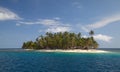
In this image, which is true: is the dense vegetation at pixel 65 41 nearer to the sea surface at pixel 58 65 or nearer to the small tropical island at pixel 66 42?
the small tropical island at pixel 66 42

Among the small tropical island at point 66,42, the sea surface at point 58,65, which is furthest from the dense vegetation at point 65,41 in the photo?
the sea surface at point 58,65

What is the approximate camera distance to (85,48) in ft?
516

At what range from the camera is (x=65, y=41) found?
149 m

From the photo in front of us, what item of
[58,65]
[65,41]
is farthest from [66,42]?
[58,65]

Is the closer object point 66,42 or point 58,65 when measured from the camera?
point 58,65

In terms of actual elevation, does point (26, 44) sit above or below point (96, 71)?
above

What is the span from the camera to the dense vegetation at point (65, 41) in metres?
150

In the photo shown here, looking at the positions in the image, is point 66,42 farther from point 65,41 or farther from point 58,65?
point 58,65

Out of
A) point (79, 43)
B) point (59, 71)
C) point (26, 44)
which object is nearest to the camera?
point (59, 71)

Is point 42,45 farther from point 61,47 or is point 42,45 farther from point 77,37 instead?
point 77,37

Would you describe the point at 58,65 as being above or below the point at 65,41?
below

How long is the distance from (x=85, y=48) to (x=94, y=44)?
8988 mm

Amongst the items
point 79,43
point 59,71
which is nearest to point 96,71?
point 59,71

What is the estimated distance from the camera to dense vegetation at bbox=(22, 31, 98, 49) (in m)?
150
